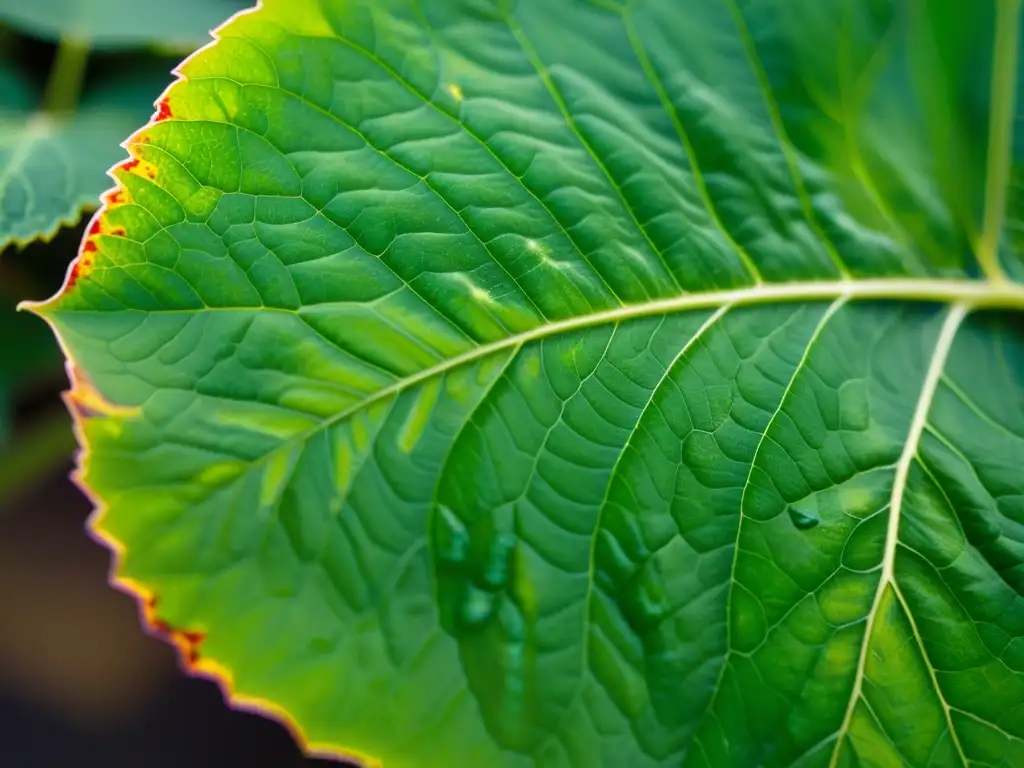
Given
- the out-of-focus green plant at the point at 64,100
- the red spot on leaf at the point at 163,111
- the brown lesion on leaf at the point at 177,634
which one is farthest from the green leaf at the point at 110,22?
the brown lesion on leaf at the point at 177,634

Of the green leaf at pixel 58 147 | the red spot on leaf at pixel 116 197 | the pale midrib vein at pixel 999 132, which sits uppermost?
the green leaf at pixel 58 147

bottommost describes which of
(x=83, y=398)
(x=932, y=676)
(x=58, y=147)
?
(x=932, y=676)

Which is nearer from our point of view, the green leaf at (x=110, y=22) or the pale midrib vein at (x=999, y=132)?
the pale midrib vein at (x=999, y=132)

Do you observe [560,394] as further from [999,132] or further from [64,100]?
[64,100]

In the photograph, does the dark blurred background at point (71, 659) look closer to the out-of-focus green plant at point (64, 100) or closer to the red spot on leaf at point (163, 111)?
the out-of-focus green plant at point (64, 100)

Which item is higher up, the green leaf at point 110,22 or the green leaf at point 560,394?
the green leaf at point 110,22

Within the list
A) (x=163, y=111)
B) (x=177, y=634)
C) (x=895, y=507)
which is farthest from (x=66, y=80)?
(x=895, y=507)

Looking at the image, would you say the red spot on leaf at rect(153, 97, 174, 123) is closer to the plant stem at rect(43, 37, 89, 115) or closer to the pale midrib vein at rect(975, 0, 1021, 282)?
the plant stem at rect(43, 37, 89, 115)
